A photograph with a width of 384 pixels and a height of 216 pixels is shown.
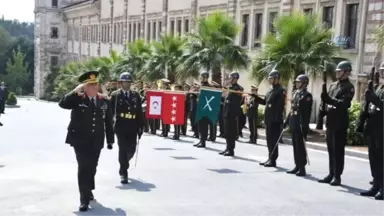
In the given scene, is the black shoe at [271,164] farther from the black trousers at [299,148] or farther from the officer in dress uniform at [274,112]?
the black trousers at [299,148]

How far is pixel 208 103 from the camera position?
14.6 metres

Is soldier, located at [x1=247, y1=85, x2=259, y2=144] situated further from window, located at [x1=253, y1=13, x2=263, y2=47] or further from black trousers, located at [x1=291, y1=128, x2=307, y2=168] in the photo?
window, located at [x1=253, y1=13, x2=263, y2=47]

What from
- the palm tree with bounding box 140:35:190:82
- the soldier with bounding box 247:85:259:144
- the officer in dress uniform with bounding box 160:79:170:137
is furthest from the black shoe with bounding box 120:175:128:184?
the palm tree with bounding box 140:35:190:82

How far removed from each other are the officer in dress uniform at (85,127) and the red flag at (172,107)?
7.00 metres

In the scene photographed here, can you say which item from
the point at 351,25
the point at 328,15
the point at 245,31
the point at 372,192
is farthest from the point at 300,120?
the point at 245,31

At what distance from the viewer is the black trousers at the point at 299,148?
11570mm

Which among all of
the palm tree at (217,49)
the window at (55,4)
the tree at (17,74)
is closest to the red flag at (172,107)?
the palm tree at (217,49)

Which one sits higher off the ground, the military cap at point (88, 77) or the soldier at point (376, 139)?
the military cap at point (88, 77)

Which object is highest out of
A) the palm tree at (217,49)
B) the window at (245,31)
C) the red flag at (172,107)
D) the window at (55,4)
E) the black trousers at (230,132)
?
the window at (55,4)

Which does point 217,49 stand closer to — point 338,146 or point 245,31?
point 245,31

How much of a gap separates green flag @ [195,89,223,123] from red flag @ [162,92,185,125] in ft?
3.84

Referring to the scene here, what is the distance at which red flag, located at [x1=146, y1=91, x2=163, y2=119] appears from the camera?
50.6ft

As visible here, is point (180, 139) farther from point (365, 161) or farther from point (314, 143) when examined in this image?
point (365, 161)

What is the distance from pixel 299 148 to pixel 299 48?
8.61 metres
